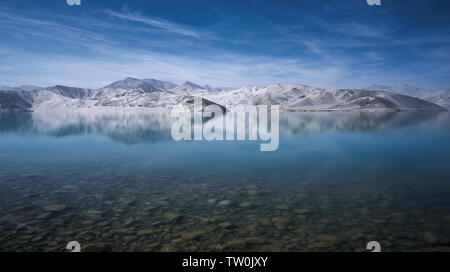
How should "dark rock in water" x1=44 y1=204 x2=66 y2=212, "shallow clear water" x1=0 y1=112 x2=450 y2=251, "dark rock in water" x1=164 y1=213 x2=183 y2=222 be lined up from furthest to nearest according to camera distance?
"dark rock in water" x1=44 y1=204 x2=66 y2=212, "dark rock in water" x1=164 y1=213 x2=183 y2=222, "shallow clear water" x1=0 y1=112 x2=450 y2=251

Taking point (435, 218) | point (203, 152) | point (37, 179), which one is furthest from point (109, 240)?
point (203, 152)

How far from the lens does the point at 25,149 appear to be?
85.5 feet

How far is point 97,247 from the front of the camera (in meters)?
7.64

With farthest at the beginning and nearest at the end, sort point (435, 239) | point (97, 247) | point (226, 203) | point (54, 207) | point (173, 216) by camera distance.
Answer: point (226, 203) → point (54, 207) → point (173, 216) → point (435, 239) → point (97, 247)

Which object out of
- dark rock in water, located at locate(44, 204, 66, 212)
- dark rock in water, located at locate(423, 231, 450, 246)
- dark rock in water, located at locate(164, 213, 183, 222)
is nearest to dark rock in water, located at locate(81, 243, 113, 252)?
dark rock in water, located at locate(164, 213, 183, 222)

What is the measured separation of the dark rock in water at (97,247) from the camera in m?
7.52

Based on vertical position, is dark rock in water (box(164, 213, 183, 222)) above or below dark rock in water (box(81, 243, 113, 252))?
above

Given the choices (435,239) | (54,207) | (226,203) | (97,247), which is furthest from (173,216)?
(435,239)

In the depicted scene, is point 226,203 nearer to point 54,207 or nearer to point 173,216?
point 173,216

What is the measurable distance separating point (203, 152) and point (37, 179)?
489 inches

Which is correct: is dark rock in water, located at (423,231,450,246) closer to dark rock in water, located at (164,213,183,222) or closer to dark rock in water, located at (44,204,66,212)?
dark rock in water, located at (164,213,183,222)

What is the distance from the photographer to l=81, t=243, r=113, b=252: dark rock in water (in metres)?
7.52

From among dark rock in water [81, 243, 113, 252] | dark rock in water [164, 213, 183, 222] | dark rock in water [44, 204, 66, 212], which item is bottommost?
dark rock in water [81, 243, 113, 252]
